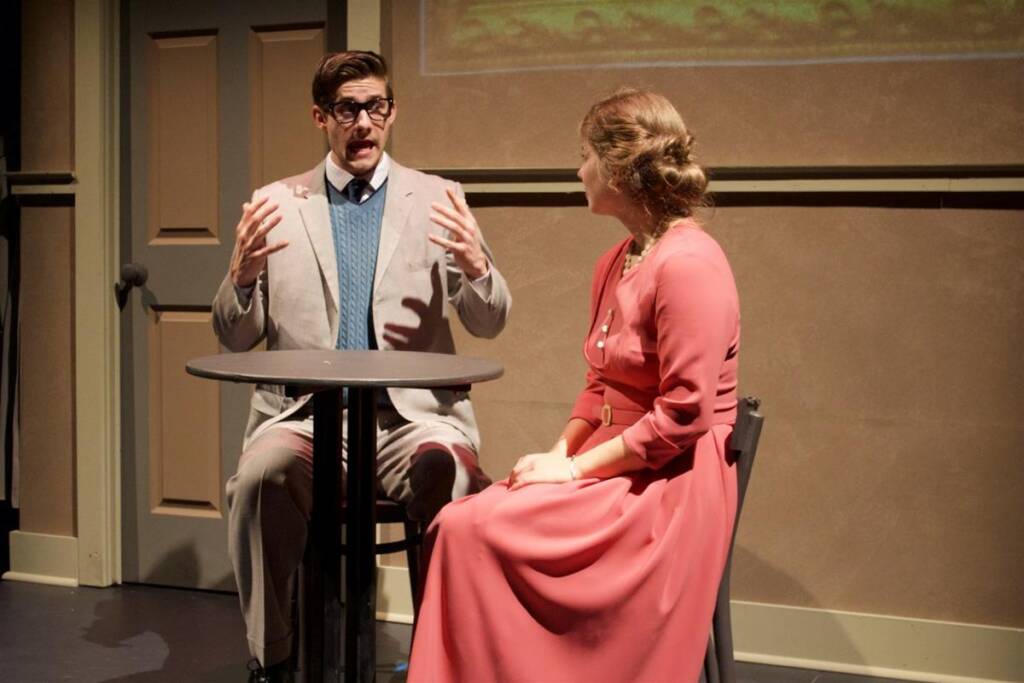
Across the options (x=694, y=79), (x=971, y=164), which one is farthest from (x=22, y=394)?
(x=971, y=164)

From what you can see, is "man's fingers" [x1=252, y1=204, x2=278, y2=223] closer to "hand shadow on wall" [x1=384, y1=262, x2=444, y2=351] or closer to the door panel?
"hand shadow on wall" [x1=384, y1=262, x2=444, y2=351]

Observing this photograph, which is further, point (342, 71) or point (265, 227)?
point (342, 71)

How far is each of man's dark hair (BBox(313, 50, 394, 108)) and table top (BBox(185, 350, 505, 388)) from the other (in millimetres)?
668

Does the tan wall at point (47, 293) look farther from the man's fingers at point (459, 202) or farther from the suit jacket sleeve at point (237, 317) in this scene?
the man's fingers at point (459, 202)

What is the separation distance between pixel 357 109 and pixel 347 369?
0.88m

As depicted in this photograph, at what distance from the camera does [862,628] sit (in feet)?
10.9

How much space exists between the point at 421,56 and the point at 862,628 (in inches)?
81.3

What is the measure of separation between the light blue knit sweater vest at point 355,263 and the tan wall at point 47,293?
1434 millimetres

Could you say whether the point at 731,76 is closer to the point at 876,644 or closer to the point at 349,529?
A: the point at 876,644

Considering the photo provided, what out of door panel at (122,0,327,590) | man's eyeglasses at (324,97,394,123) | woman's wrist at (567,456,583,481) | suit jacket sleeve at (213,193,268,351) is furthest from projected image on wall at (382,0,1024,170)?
woman's wrist at (567,456,583,481)

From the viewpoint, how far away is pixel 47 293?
4.05 meters

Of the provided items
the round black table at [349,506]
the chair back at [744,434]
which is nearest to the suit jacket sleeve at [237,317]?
the round black table at [349,506]

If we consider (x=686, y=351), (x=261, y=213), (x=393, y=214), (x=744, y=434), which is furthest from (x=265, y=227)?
(x=744, y=434)

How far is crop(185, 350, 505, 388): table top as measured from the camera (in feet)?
6.87
